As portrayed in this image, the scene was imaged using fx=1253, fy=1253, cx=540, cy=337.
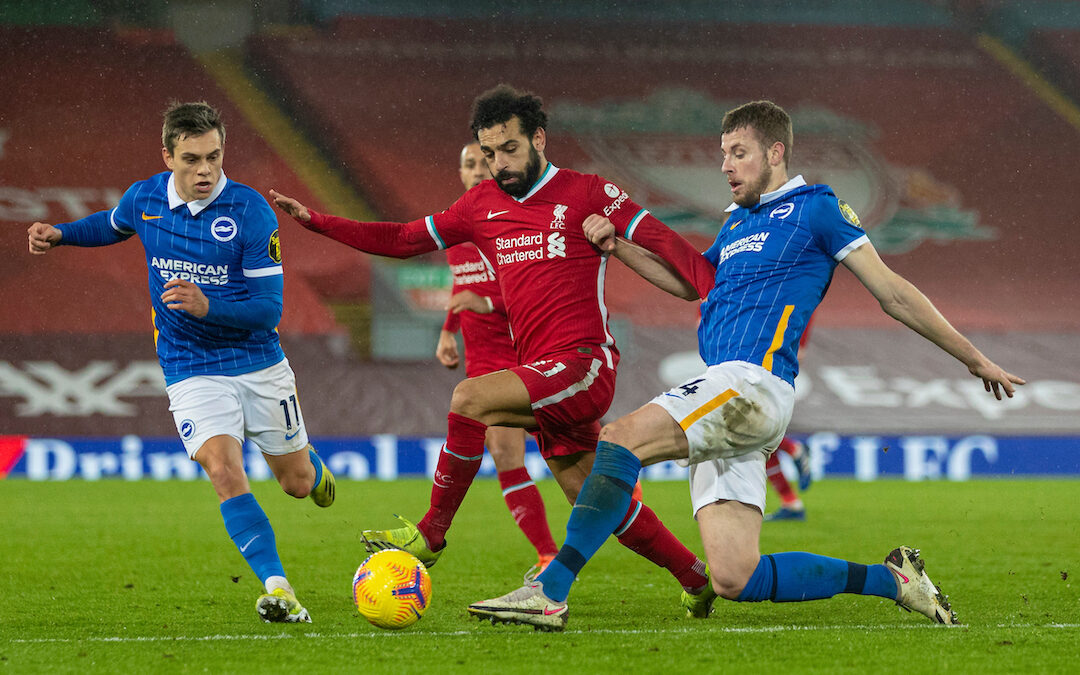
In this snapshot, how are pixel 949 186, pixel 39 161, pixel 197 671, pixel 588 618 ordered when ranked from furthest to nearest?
pixel 949 186
pixel 39 161
pixel 588 618
pixel 197 671

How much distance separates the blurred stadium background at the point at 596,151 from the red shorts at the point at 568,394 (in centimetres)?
945

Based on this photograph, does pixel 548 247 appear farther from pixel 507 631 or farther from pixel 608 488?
pixel 507 631

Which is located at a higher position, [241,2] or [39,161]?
[241,2]

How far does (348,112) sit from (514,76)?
2.29 m

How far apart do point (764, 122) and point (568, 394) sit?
1.20 metres

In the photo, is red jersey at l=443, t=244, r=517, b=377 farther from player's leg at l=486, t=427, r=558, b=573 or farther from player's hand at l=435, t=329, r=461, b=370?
player's leg at l=486, t=427, r=558, b=573

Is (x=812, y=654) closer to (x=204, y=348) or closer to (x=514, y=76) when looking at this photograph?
(x=204, y=348)

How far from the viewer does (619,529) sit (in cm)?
458

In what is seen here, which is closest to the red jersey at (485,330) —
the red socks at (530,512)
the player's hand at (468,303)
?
the red socks at (530,512)

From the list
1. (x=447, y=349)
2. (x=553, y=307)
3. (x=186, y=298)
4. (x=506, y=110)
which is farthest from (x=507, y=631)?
(x=447, y=349)

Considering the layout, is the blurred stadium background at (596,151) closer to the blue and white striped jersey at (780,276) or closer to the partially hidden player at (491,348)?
the partially hidden player at (491,348)

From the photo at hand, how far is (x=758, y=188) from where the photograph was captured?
4.36 metres

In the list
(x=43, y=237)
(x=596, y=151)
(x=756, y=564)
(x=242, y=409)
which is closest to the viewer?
(x=756, y=564)

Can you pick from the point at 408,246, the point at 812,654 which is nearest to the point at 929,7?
the point at 408,246
